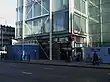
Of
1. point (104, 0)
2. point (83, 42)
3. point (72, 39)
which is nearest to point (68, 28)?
point (72, 39)

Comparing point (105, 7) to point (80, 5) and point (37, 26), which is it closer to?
point (80, 5)

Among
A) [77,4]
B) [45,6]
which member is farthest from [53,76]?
[45,6]

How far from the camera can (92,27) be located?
45.0 m

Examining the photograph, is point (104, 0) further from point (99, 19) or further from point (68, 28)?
point (68, 28)

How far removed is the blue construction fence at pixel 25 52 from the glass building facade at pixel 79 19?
13.6 ft

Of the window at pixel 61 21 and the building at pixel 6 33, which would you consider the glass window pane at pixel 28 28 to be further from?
the building at pixel 6 33

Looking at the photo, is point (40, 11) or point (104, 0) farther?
point (40, 11)

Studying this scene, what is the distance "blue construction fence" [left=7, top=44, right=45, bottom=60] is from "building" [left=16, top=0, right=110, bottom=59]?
7.84 ft

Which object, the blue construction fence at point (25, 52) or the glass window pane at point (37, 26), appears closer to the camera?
the blue construction fence at point (25, 52)

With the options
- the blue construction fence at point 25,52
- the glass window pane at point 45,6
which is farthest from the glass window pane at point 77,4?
the blue construction fence at point 25,52

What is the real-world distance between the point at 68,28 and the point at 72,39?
7.17 ft

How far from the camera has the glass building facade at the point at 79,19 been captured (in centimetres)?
4266

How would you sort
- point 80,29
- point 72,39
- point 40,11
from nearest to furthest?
1. point 72,39
2. point 80,29
3. point 40,11

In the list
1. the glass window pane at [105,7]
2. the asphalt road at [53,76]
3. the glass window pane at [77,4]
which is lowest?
the asphalt road at [53,76]
